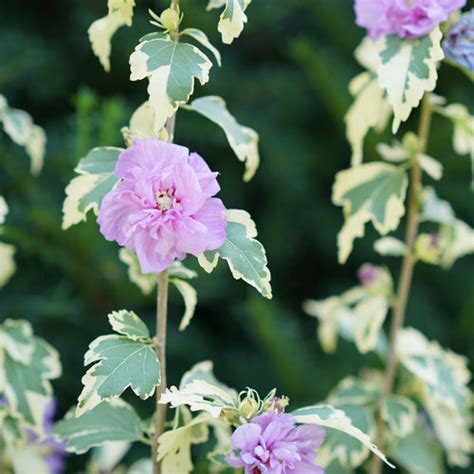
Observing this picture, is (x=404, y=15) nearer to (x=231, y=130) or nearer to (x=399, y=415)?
(x=231, y=130)

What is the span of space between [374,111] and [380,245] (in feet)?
0.60

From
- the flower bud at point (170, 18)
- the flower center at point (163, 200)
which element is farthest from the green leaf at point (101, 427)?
the flower bud at point (170, 18)

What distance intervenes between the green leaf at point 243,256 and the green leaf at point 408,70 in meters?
0.17

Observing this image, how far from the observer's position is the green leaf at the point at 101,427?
0.81m

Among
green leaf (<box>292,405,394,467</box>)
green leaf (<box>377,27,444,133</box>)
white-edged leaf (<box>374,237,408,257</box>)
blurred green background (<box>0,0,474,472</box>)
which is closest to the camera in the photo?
green leaf (<box>292,405,394,467</box>)

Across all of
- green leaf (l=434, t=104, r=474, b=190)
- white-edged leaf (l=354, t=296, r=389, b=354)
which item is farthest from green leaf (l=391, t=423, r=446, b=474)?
green leaf (l=434, t=104, r=474, b=190)

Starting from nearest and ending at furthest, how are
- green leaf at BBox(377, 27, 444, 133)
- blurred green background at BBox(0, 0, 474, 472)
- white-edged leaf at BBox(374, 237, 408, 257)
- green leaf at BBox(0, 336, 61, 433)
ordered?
green leaf at BBox(377, 27, 444, 133), green leaf at BBox(0, 336, 61, 433), white-edged leaf at BBox(374, 237, 408, 257), blurred green background at BBox(0, 0, 474, 472)

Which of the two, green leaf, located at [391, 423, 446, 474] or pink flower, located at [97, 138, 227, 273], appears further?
green leaf, located at [391, 423, 446, 474]

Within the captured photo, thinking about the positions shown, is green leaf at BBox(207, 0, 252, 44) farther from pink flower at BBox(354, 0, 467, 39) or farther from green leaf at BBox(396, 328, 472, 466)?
green leaf at BBox(396, 328, 472, 466)

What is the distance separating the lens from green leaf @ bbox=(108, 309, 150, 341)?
72cm

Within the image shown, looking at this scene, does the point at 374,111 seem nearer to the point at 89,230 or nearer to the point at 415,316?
the point at 89,230

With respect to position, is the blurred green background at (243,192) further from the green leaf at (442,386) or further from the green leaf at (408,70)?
the green leaf at (408,70)

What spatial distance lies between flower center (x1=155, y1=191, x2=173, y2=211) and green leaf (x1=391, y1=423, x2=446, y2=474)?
60cm

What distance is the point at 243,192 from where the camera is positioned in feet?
5.42
